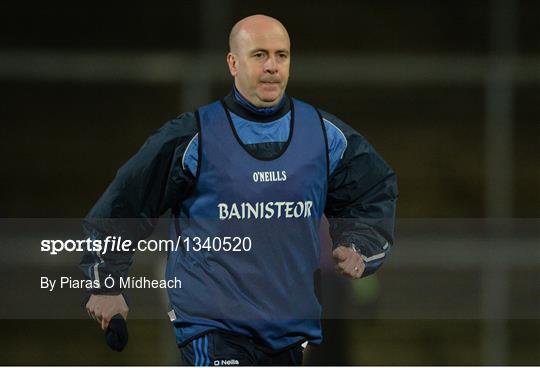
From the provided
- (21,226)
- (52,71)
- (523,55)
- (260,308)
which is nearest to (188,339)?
(260,308)

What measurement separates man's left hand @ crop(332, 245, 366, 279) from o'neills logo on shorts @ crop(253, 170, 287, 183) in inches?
9.6

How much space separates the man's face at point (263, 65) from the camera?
9.30ft

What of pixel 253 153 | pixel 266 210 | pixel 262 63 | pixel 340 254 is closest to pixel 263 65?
pixel 262 63

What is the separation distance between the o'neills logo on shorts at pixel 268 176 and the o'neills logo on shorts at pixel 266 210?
0.21 ft

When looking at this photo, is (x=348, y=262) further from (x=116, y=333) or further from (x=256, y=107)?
(x=116, y=333)

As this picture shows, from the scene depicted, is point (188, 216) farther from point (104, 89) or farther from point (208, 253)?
point (104, 89)

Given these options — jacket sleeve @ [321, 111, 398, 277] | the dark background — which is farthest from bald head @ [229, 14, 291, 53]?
the dark background

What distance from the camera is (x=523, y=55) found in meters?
5.11

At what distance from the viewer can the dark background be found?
16.4 feet

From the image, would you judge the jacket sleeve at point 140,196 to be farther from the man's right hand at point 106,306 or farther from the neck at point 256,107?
the neck at point 256,107

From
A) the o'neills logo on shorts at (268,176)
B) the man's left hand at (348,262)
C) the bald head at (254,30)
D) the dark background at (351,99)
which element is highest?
the dark background at (351,99)

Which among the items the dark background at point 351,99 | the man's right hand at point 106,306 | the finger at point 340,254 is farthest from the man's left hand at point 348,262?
the dark background at point 351,99

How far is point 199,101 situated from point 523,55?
62.9 inches

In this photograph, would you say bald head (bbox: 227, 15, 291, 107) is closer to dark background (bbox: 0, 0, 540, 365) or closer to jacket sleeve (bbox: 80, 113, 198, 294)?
jacket sleeve (bbox: 80, 113, 198, 294)
